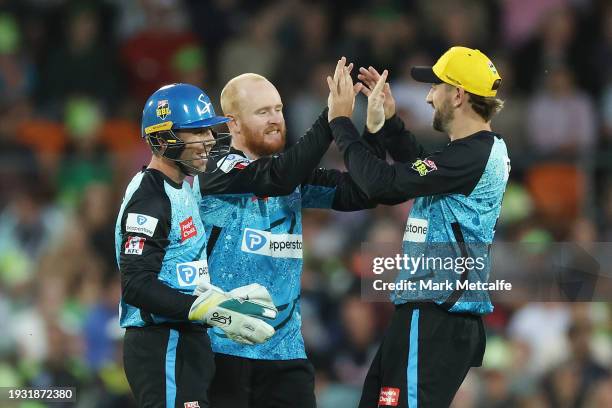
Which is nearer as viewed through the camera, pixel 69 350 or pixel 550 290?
pixel 550 290

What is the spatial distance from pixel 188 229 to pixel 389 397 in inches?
52.2

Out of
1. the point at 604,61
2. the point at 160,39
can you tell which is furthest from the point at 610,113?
the point at 160,39

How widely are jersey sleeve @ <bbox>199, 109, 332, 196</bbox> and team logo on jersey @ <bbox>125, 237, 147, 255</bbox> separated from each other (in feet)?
2.66

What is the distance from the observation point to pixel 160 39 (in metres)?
13.4

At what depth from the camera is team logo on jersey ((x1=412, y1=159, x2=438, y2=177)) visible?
6397 mm

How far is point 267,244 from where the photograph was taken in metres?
6.82

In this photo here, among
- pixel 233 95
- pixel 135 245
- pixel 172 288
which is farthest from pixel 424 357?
pixel 233 95

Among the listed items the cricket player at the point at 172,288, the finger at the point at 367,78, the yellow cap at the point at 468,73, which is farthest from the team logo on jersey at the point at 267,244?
the yellow cap at the point at 468,73

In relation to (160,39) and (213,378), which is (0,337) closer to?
(160,39)

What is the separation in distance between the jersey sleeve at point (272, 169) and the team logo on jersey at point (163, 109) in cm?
46

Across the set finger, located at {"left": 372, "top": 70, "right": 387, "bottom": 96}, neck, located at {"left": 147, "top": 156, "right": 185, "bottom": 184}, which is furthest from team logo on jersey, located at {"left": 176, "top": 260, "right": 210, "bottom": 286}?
finger, located at {"left": 372, "top": 70, "right": 387, "bottom": 96}

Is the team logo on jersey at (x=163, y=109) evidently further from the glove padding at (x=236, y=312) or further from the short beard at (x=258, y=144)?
the glove padding at (x=236, y=312)

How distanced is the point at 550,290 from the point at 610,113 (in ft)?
8.76

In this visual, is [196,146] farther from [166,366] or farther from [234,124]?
[166,366]
